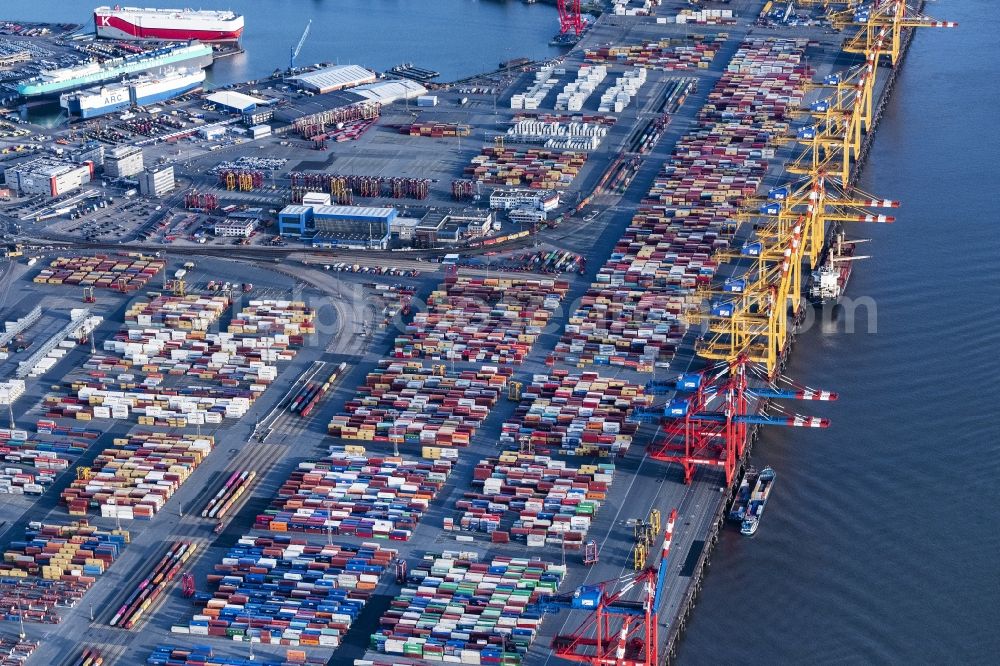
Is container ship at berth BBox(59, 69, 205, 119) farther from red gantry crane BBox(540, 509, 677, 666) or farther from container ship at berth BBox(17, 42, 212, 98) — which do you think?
red gantry crane BBox(540, 509, 677, 666)

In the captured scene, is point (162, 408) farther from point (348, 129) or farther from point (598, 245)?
point (348, 129)

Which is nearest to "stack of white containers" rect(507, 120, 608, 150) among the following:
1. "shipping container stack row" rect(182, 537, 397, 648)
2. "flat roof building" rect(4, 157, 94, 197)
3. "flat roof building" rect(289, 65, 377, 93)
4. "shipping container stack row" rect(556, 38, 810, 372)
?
"shipping container stack row" rect(556, 38, 810, 372)

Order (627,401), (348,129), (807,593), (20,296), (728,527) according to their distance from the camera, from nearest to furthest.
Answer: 1. (807,593)
2. (728,527)
3. (627,401)
4. (20,296)
5. (348,129)

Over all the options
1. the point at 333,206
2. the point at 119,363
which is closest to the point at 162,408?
the point at 119,363

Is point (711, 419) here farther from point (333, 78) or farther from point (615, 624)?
point (333, 78)

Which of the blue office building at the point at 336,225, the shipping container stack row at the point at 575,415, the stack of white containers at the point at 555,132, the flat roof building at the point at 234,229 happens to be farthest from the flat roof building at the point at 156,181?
the shipping container stack row at the point at 575,415

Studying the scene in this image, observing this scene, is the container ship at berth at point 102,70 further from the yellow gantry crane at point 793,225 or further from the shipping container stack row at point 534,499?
the shipping container stack row at point 534,499
